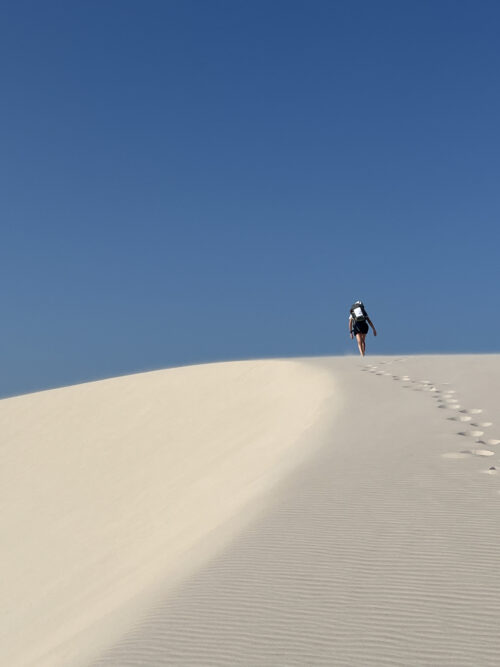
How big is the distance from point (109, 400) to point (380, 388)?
331 inches

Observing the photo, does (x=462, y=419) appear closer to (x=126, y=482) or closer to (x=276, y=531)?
(x=276, y=531)

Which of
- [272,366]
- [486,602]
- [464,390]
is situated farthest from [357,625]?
[272,366]

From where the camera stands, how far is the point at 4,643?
19.0ft

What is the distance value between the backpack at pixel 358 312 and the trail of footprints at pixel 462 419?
3.09 metres

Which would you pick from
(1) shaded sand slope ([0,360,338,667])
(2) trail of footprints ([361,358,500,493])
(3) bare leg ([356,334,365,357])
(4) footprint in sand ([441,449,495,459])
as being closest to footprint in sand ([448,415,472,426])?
(2) trail of footprints ([361,358,500,493])

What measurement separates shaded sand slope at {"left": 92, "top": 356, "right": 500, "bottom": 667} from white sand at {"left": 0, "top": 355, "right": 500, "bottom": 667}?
1cm

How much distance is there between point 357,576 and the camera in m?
4.00

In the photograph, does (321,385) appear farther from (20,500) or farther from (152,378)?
(152,378)

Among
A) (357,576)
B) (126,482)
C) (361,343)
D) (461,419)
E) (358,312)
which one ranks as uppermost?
(358,312)

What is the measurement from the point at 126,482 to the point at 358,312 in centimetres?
766

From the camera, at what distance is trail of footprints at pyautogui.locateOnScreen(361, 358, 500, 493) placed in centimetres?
688

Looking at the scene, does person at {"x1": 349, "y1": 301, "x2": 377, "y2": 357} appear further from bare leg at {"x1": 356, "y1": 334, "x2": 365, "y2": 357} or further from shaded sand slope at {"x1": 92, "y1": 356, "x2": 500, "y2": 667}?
shaded sand slope at {"x1": 92, "y1": 356, "x2": 500, "y2": 667}

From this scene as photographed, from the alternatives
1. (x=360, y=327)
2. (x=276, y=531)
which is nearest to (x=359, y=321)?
(x=360, y=327)

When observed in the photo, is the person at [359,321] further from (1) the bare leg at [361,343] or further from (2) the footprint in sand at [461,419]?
(2) the footprint in sand at [461,419]
